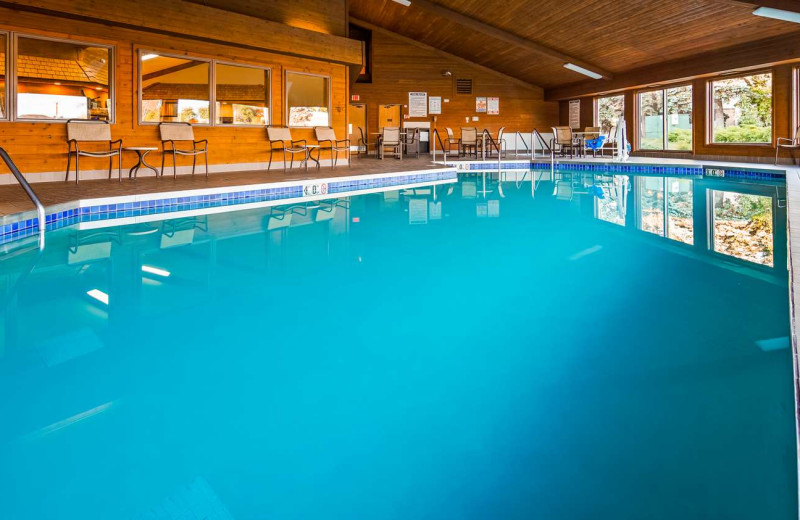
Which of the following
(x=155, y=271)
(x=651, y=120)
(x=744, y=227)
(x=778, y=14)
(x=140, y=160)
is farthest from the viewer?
(x=651, y=120)

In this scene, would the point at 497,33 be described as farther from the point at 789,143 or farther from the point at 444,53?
the point at 789,143

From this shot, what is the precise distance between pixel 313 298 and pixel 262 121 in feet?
24.7

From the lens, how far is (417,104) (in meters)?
17.9

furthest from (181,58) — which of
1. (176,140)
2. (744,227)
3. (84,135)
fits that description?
(744,227)

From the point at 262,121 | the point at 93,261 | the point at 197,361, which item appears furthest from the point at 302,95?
the point at 197,361

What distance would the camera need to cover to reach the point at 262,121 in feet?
32.2

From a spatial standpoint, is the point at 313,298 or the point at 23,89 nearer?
the point at 313,298

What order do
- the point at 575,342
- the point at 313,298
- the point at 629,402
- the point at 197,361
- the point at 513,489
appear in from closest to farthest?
the point at 513,489
the point at 629,402
the point at 197,361
the point at 575,342
the point at 313,298

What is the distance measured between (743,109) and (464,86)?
27.6 feet

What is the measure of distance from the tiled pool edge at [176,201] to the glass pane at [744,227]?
467cm

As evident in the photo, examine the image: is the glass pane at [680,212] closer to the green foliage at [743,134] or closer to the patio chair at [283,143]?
the green foliage at [743,134]

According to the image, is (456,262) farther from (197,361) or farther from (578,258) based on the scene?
(197,361)

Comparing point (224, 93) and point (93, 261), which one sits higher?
point (224, 93)

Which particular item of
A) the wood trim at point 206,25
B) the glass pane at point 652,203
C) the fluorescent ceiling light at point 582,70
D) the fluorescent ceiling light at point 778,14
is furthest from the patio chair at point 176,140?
the fluorescent ceiling light at point 582,70
